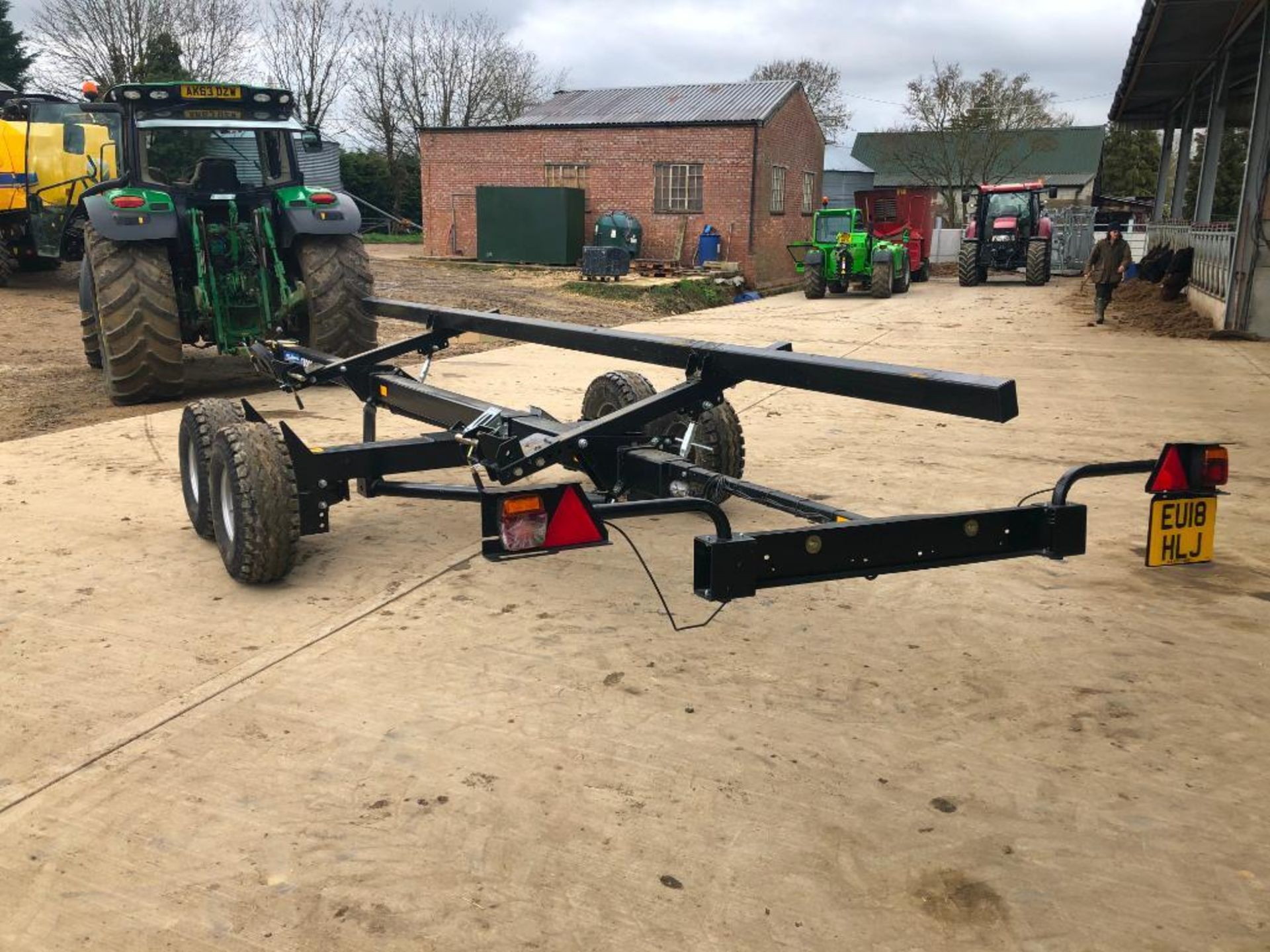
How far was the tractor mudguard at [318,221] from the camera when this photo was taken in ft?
27.8

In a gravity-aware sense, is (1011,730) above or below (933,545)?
below

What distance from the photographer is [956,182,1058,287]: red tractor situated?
2884 cm

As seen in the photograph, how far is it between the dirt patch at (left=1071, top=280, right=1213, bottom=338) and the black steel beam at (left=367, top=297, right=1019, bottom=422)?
13.0 meters

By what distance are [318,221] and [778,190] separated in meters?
22.5

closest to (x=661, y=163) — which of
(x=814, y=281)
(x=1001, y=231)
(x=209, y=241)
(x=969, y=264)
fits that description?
(x=814, y=281)

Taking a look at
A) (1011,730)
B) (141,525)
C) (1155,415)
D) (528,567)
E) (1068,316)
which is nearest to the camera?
(1011,730)

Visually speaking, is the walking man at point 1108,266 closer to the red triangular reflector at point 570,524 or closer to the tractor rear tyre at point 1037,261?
the tractor rear tyre at point 1037,261

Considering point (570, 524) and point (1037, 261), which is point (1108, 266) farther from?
point (570, 524)

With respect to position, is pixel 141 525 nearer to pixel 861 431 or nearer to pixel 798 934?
pixel 798 934

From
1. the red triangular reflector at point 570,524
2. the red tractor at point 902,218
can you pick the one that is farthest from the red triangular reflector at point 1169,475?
the red tractor at point 902,218

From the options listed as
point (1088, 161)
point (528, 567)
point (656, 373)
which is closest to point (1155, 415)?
point (656, 373)

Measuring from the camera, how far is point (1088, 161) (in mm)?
66250

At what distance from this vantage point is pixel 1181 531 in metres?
3.28

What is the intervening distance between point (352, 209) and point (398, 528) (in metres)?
4.62
